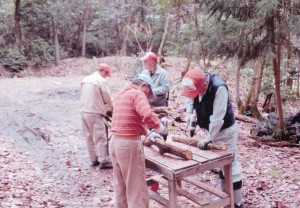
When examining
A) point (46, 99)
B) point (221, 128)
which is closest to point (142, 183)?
point (221, 128)

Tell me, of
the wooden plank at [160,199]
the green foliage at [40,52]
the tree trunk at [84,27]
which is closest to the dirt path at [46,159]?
the wooden plank at [160,199]

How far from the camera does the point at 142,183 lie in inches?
170

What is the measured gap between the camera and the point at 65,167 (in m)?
7.21

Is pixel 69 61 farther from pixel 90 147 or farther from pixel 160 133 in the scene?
pixel 160 133

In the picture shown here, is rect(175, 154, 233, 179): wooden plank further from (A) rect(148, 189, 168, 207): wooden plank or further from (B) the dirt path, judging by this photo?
(B) the dirt path

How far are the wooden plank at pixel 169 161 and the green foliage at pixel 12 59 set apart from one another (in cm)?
1996

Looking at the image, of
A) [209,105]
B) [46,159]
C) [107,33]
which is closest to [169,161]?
[209,105]

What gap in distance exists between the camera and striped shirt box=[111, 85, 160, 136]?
4125mm

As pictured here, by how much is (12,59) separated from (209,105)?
67.3 feet

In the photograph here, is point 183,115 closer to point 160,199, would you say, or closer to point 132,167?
point 160,199

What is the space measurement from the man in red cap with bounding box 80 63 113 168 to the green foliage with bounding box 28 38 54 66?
60.0 feet

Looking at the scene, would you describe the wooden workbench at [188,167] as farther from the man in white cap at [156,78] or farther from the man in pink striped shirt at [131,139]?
the man in white cap at [156,78]

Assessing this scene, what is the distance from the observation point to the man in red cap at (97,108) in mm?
6775

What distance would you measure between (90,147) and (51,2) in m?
19.1
